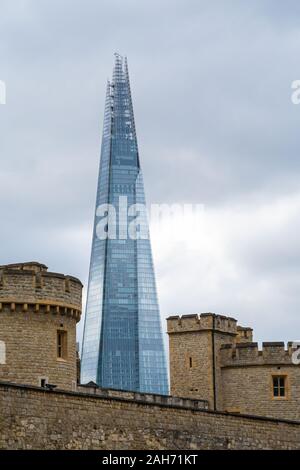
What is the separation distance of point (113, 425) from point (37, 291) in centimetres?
861

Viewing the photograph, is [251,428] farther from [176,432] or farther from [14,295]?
[14,295]

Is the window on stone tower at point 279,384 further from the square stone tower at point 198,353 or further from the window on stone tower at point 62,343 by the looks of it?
the window on stone tower at point 62,343

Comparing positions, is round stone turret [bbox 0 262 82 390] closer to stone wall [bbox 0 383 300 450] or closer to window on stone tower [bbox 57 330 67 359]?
window on stone tower [bbox 57 330 67 359]

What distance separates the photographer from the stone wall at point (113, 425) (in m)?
39.4

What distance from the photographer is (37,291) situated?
4956cm

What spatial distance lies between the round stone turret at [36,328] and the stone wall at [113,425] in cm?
601

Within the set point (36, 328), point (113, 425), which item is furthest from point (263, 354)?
point (113, 425)

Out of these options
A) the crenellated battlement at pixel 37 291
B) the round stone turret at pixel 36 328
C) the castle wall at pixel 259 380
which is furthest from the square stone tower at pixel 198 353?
the crenellated battlement at pixel 37 291

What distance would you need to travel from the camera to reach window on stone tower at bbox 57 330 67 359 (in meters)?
50.3

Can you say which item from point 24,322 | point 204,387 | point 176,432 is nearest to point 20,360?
point 24,322

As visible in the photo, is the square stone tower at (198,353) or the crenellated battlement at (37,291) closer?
the crenellated battlement at (37,291)
